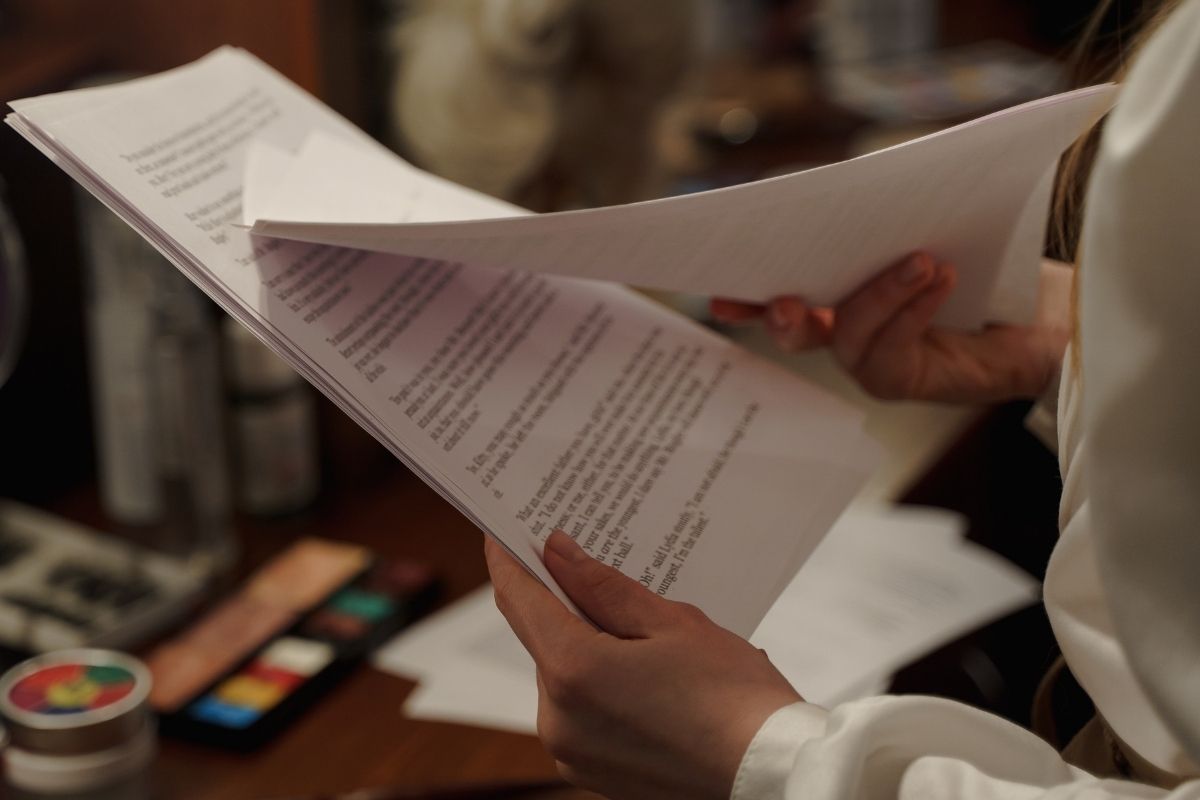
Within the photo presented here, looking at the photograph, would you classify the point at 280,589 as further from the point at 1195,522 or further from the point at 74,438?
the point at 1195,522

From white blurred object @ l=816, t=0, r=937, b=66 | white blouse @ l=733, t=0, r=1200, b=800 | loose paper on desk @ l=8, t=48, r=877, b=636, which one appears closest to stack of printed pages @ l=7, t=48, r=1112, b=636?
loose paper on desk @ l=8, t=48, r=877, b=636

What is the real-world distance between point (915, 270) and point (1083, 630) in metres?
0.28

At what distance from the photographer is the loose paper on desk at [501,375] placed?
0.51 m

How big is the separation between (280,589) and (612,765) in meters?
0.56

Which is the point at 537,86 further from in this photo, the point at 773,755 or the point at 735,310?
the point at 773,755

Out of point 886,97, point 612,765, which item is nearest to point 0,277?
point 612,765

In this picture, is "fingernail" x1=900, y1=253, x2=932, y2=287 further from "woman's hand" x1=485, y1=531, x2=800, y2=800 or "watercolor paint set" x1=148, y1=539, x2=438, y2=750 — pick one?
"watercolor paint set" x1=148, y1=539, x2=438, y2=750

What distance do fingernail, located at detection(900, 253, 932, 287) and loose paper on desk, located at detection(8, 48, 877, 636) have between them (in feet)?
0.27

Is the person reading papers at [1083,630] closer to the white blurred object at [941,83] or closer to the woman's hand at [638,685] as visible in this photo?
the woman's hand at [638,685]

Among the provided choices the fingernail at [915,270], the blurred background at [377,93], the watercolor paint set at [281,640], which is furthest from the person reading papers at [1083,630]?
the blurred background at [377,93]

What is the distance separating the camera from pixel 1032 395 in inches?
31.4

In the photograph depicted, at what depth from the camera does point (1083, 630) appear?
462mm

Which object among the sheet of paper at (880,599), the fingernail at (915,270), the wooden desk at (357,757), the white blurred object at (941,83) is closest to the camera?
the fingernail at (915,270)

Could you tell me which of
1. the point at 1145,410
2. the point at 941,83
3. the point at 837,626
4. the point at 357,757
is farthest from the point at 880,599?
the point at 941,83
